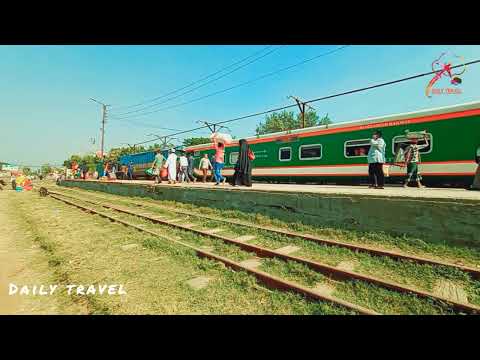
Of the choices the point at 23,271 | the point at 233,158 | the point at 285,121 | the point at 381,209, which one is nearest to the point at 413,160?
the point at 381,209

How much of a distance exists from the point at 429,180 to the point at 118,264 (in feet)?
34.0

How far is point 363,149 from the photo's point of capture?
32.8 feet

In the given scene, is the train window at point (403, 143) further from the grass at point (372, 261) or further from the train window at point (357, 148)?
the grass at point (372, 261)

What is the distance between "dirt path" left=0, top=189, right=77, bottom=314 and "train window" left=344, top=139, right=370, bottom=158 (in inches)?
424

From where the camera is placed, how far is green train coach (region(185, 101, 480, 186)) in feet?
25.5

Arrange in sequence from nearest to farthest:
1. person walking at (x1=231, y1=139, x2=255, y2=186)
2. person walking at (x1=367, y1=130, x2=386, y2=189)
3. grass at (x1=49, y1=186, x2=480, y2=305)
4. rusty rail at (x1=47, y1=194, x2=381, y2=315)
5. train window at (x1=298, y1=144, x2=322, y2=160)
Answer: rusty rail at (x1=47, y1=194, x2=381, y2=315), grass at (x1=49, y1=186, x2=480, y2=305), person walking at (x1=367, y1=130, x2=386, y2=189), person walking at (x1=231, y1=139, x2=255, y2=186), train window at (x1=298, y1=144, x2=322, y2=160)

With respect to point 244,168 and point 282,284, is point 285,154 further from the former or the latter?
point 282,284

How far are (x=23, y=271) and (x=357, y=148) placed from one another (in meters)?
11.3

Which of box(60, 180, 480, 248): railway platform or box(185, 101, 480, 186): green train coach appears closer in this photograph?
box(60, 180, 480, 248): railway platform

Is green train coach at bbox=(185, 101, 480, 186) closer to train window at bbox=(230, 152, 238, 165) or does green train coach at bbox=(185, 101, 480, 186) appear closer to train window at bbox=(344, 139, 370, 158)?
train window at bbox=(344, 139, 370, 158)

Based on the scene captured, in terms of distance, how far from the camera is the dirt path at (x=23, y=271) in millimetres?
2893

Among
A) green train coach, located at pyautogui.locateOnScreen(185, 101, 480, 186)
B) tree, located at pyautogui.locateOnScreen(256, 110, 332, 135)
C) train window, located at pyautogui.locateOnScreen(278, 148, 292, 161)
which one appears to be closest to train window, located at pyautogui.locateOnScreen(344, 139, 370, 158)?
green train coach, located at pyautogui.locateOnScreen(185, 101, 480, 186)
